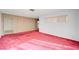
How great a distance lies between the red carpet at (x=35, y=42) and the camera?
162 centimetres

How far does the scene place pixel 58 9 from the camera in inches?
63.2

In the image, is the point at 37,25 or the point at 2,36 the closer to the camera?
the point at 2,36

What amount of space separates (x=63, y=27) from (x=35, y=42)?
1.86 ft

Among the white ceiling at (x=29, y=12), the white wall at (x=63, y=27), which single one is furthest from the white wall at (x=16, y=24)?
the white wall at (x=63, y=27)

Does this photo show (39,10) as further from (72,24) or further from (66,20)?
(72,24)

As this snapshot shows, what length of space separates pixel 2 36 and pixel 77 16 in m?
1.33

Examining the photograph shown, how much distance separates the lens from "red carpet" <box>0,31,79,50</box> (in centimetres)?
162

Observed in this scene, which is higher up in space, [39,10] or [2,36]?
[39,10]

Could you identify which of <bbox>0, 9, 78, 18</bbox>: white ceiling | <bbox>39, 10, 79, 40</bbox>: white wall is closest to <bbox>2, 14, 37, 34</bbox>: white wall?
<bbox>0, 9, 78, 18</bbox>: white ceiling

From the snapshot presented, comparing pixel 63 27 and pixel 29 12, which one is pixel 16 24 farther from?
pixel 63 27

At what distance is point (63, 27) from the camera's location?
1.65 metres

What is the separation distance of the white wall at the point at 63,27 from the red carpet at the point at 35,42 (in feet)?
0.28
